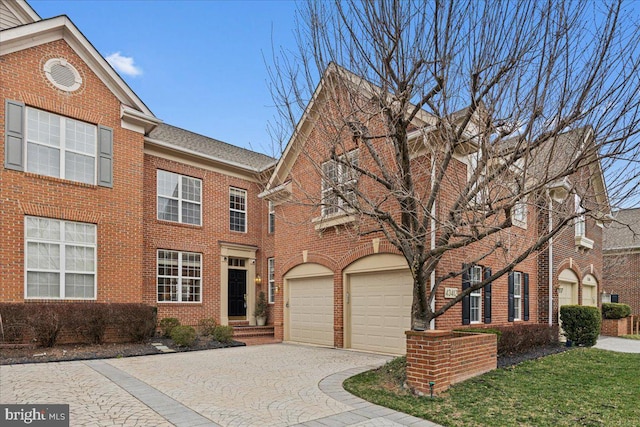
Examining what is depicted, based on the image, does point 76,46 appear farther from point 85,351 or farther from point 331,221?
point 331,221

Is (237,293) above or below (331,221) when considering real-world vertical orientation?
below

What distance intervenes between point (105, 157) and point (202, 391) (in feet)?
31.2

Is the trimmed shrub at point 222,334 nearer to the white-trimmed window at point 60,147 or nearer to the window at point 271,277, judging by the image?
the window at point 271,277

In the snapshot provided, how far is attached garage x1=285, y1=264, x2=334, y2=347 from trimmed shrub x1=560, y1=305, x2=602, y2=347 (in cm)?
714

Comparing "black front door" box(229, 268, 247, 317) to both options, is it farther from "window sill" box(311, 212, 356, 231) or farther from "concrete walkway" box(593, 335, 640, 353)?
"concrete walkway" box(593, 335, 640, 353)

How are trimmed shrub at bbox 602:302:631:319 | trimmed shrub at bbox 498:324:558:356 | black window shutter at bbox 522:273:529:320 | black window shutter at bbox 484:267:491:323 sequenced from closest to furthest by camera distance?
trimmed shrub at bbox 498:324:558:356 < black window shutter at bbox 484:267:491:323 < black window shutter at bbox 522:273:529:320 < trimmed shrub at bbox 602:302:631:319

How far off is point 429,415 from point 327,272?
720 cm

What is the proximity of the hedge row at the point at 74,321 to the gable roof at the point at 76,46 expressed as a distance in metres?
6.26

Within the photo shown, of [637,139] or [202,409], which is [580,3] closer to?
[637,139]

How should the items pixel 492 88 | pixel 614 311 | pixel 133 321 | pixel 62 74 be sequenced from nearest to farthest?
1. pixel 492 88
2. pixel 133 321
3. pixel 62 74
4. pixel 614 311

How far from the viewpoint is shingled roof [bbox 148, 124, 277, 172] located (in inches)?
643

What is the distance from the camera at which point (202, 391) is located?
21.7 feet

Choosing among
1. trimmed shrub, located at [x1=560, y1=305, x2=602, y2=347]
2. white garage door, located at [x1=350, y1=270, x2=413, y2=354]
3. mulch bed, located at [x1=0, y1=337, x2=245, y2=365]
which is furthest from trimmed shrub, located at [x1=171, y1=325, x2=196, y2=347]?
trimmed shrub, located at [x1=560, y1=305, x2=602, y2=347]

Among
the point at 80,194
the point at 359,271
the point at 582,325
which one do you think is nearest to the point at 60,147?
the point at 80,194
